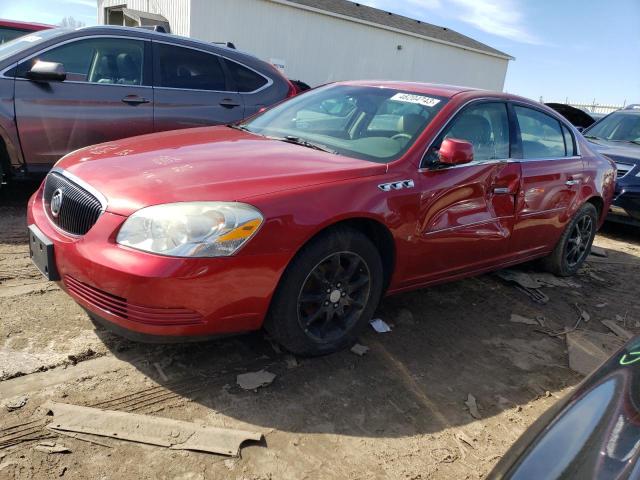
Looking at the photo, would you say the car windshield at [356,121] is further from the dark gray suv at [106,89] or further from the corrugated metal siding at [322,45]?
the corrugated metal siding at [322,45]

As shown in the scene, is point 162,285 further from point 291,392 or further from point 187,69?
point 187,69

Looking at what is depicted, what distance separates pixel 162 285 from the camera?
237 centimetres

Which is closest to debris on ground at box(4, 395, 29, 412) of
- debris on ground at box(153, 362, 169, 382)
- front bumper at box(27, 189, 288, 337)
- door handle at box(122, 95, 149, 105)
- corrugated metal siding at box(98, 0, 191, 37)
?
front bumper at box(27, 189, 288, 337)

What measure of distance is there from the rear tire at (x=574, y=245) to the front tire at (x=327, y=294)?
2.49m

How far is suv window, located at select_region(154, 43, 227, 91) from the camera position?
5.45m

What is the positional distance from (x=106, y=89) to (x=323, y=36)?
62.7 feet

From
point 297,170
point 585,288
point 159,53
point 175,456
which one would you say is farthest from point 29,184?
point 585,288

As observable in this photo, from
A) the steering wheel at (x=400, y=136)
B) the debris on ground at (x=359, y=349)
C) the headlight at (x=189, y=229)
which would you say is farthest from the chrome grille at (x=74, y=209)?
the steering wheel at (x=400, y=136)

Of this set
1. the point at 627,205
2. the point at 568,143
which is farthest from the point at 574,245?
the point at 627,205

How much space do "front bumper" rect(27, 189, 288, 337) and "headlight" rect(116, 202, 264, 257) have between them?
0.04 metres

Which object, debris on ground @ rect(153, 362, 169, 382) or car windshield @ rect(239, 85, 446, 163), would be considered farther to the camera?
car windshield @ rect(239, 85, 446, 163)

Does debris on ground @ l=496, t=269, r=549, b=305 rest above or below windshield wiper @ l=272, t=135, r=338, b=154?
below

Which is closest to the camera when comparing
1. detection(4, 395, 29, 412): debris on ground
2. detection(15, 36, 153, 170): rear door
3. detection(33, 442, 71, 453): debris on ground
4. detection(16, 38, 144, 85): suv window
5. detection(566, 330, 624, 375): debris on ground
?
detection(33, 442, 71, 453): debris on ground

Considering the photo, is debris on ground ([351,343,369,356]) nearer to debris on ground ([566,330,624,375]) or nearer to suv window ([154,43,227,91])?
debris on ground ([566,330,624,375])
